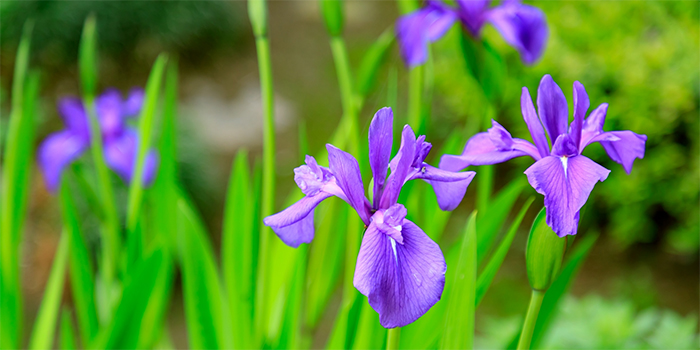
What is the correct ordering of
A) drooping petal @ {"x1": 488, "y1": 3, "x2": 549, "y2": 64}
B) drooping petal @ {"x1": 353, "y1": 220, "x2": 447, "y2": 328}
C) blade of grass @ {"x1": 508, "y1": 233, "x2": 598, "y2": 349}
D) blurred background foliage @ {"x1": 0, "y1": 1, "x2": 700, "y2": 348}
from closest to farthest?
drooping petal @ {"x1": 353, "y1": 220, "x2": 447, "y2": 328} → blade of grass @ {"x1": 508, "y1": 233, "x2": 598, "y2": 349} → drooping petal @ {"x1": 488, "y1": 3, "x2": 549, "y2": 64} → blurred background foliage @ {"x1": 0, "y1": 1, "x2": 700, "y2": 348}

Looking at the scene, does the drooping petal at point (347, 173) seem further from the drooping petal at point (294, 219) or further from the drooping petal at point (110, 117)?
the drooping petal at point (110, 117)

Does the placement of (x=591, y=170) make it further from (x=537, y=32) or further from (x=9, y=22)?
(x=9, y=22)

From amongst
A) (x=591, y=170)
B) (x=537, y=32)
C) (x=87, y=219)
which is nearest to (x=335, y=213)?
(x=537, y=32)

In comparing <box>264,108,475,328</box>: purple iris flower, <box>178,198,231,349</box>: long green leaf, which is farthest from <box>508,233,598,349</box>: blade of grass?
<box>178,198,231,349</box>: long green leaf

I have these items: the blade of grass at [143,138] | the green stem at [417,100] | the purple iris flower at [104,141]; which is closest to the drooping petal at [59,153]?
the purple iris flower at [104,141]

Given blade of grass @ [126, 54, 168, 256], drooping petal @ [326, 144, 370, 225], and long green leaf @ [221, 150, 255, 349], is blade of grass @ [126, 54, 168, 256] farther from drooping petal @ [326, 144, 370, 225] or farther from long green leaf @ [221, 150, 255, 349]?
drooping petal @ [326, 144, 370, 225]

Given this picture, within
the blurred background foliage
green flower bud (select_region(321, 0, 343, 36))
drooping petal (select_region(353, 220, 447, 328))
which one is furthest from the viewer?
the blurred background foliage
